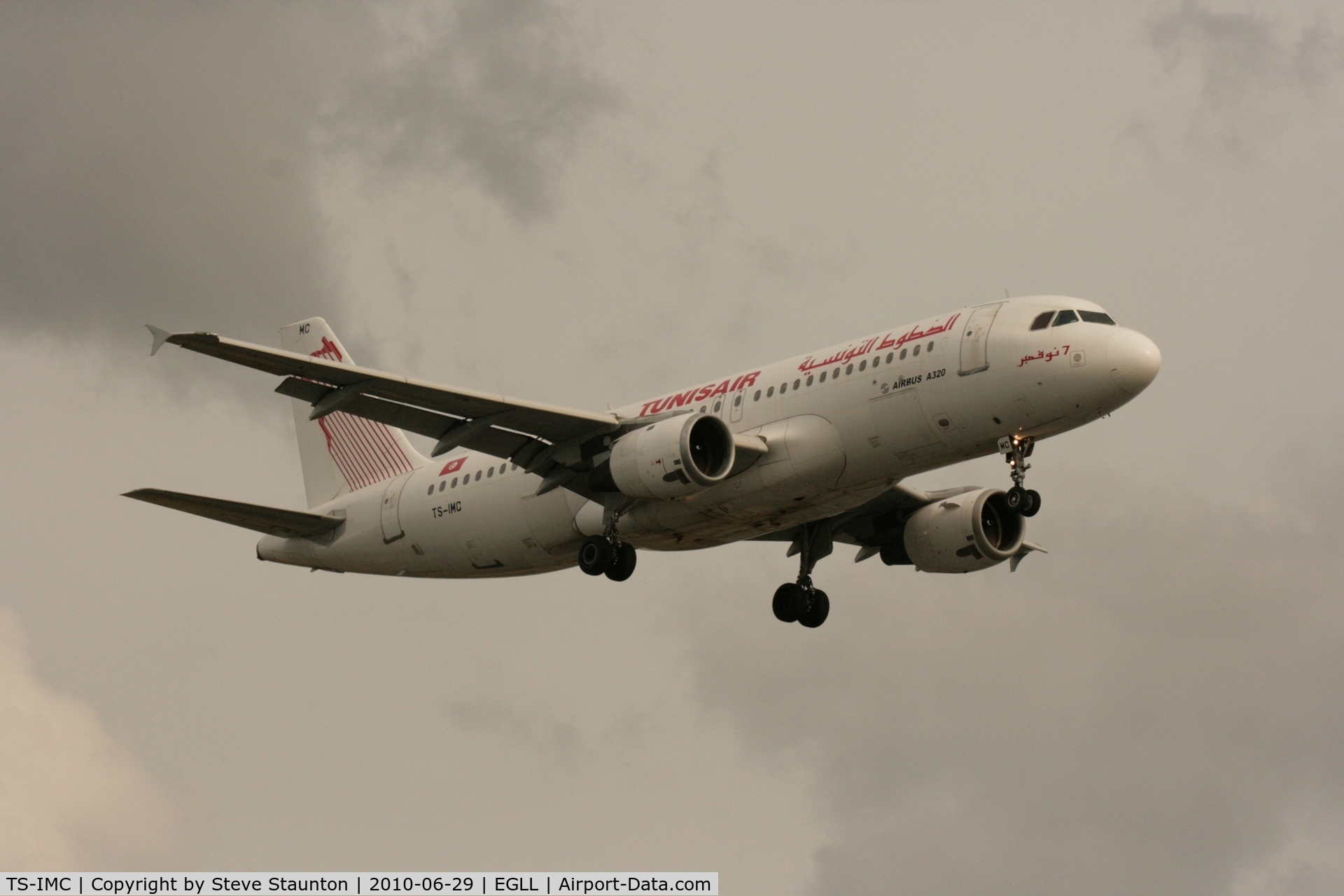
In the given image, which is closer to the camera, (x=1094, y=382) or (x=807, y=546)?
(x=1094, y=382)

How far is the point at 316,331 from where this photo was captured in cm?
5659

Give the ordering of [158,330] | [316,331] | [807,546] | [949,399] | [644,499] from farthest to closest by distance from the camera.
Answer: [316,331] → [807,546] → [644,499] → [949,399] → [158,330]

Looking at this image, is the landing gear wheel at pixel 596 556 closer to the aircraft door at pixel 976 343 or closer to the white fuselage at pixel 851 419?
the white fuselage at pixel 851 419

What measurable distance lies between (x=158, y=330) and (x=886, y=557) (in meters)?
21.4

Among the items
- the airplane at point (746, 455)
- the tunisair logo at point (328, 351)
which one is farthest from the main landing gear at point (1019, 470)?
the tunisair logo at point (328, 351)

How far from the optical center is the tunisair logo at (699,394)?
41844 millimetres

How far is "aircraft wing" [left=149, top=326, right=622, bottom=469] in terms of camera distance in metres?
37.2

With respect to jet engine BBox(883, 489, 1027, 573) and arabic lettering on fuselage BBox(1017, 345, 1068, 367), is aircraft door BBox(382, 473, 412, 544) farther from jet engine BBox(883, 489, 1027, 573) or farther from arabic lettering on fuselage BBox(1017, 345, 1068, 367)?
arabic lettering on fuselage BBox(1017, 345, 1068, 367)

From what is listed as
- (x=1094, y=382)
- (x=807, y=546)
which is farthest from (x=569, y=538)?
(x=1094, y=382)

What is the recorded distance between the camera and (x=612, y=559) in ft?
138

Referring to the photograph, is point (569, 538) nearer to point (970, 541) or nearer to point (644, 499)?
point (644, 499)

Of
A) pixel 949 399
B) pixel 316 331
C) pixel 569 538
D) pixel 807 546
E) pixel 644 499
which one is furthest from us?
pixel 316 331

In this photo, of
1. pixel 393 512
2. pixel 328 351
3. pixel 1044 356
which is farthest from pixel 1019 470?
pixel 328 351

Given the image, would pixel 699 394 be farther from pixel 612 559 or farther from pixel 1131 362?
pixel 1131 362
